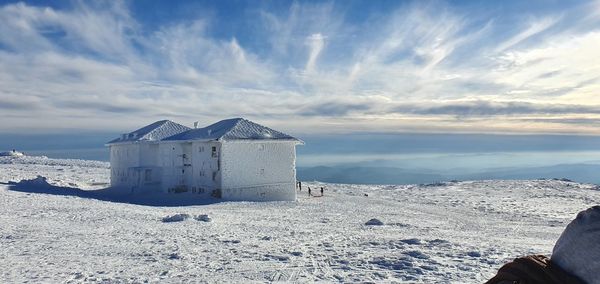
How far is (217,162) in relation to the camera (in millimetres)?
36688

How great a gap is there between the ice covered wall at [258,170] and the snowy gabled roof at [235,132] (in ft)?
1.48

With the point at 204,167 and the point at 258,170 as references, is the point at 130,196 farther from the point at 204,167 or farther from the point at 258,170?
the point at 258,170

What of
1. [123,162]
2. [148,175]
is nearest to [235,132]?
[148,175]

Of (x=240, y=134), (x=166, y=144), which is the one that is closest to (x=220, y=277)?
(x=240, y=134)

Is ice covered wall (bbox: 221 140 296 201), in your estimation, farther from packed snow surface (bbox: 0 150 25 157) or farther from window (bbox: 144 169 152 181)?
packed snow surface (bbox: 0 150 25 157)

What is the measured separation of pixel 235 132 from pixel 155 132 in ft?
34.7

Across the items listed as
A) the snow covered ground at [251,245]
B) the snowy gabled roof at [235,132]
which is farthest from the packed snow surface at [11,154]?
the snow covered ground at [251,245]

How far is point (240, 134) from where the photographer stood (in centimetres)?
3762

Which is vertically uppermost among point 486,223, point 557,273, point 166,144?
point 166,144

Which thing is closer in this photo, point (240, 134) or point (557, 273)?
point (557, 273)

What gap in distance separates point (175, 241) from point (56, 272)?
4817 millimetres

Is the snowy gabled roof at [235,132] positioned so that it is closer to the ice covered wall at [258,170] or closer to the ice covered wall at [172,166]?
the ice covered wall at [258,170]

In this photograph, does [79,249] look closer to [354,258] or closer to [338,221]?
[354,258]

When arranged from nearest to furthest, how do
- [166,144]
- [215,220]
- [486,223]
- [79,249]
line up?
[79,249] → [215,220] → [486,223] → [166,144]
